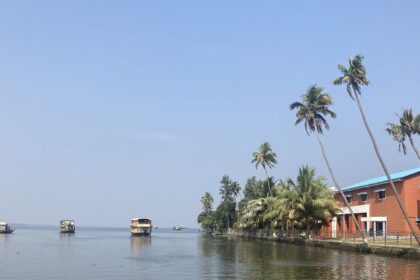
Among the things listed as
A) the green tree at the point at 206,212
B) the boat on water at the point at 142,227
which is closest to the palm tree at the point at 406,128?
Result: the boat on water at the point at 142,227

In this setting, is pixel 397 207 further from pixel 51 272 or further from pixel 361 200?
pixel 51 272

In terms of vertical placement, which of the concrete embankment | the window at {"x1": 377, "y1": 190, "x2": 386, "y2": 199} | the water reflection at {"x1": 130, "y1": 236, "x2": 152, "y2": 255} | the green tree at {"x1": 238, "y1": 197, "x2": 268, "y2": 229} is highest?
the window at {"x1": 377, "y1": 190, "x2": 386, "y2": 199}

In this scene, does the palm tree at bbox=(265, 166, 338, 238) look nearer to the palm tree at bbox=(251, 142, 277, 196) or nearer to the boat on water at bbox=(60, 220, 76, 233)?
the palm tree at bbox=(251, 142, 277, 196)

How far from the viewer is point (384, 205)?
6612cm

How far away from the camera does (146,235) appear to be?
11350 cm

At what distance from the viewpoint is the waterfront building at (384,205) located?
61.8 metres

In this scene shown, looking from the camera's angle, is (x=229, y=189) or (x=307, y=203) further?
(x=229, y=189)

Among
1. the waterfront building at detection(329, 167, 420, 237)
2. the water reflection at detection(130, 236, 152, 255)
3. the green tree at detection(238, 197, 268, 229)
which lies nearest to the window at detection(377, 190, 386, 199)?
the waterfront building at detection(329, 167, 420, 237)

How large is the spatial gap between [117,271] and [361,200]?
48.7 metres

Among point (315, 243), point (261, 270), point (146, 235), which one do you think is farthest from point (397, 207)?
point (146, 235)

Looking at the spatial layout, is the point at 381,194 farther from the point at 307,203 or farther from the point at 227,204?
the point at 227,204

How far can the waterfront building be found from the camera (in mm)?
61750

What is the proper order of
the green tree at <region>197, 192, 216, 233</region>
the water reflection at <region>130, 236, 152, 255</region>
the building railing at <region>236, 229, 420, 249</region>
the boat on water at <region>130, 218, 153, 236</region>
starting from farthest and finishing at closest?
1. the green tree at <region>197, 192, 216, 233</region>
2. the boat on water at <region>130, 218, 153, 236</region>
3. the water reflection at <region>130, 236, 152, 255</region>
4. the building railing at <region>236, 229, 420, 249</region>

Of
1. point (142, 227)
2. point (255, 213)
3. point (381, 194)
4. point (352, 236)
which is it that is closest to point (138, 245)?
point (352, 236)
